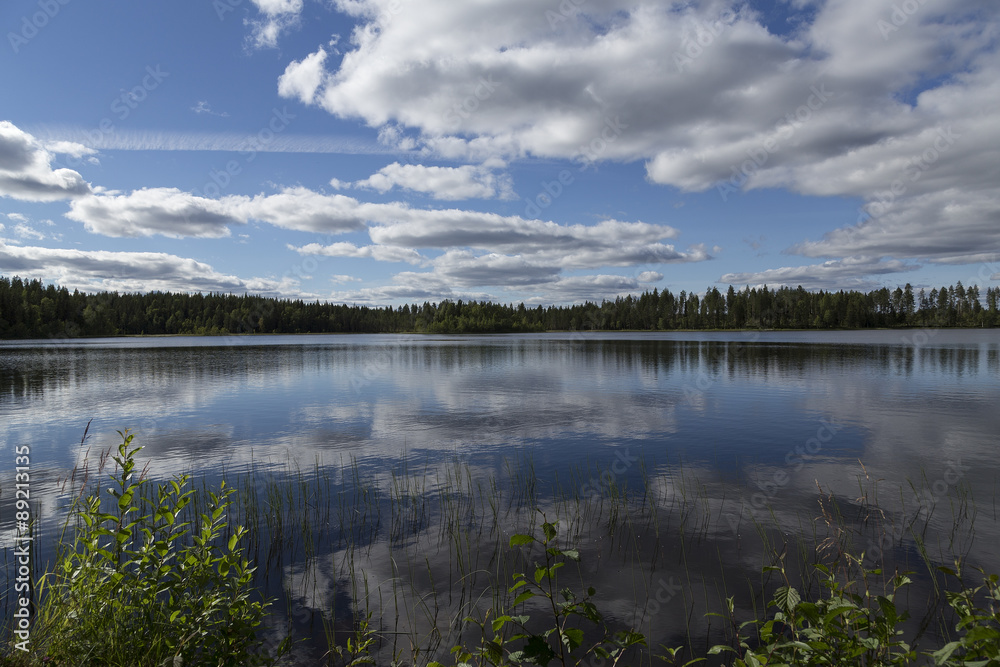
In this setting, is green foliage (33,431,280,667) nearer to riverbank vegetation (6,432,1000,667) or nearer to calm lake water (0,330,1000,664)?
riverbank vegetation (6,432,1000,667)

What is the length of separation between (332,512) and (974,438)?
27.4m

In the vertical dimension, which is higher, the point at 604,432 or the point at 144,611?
the point at 144,611

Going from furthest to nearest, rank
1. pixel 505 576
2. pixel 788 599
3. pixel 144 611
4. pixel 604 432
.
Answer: pixel 604 432, pixel 505 576, pixel 144 611, pixel 788 599

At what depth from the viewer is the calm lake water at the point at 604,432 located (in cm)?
1547

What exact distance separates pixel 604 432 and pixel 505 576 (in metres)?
15.3

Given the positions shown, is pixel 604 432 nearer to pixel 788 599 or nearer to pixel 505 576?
pixel 505 576

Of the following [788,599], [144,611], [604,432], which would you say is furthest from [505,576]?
[604,432]

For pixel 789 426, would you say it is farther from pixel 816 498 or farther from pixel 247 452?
pixel 247 452

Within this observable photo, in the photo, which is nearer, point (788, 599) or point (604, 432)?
point (788, 599)

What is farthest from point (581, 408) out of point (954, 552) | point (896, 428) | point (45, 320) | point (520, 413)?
point (45, 320)

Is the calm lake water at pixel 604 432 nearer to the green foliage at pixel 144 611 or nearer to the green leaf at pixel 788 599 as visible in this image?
the green foliage at pixel 144 611

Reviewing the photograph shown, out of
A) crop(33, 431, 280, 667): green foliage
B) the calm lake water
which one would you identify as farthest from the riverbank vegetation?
the calm lake water

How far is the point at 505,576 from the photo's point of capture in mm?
10391

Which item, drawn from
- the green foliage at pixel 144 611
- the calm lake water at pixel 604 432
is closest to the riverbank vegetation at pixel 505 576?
the green foliage at pixel 144 611
